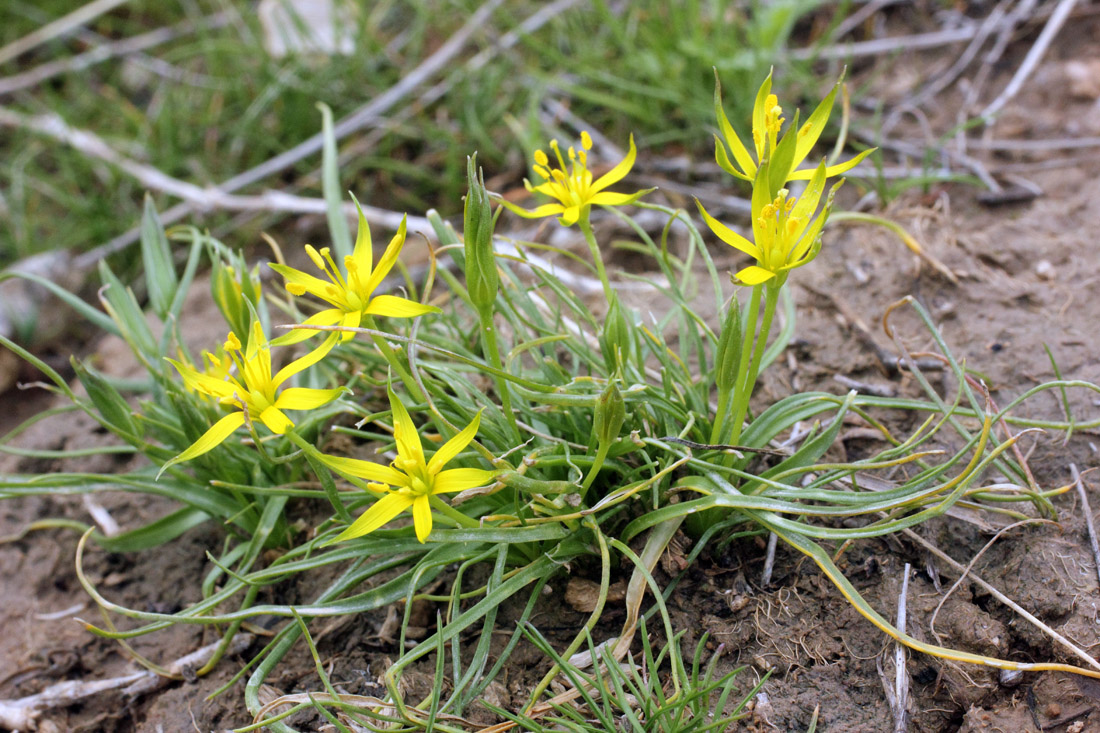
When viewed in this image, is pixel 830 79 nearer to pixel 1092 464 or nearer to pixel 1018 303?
pixel 1018 303

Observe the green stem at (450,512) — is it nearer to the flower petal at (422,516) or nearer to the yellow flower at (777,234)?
the flower petal at (422,516)

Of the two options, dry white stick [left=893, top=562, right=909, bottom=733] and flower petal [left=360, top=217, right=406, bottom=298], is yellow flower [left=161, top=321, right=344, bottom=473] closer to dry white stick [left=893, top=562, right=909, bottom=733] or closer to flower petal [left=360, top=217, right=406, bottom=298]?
flower petal [left=360, top=217, right=406, bottom=298]

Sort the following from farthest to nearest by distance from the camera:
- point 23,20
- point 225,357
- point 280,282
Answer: point 23,20 → point 280,282 → point 225,357

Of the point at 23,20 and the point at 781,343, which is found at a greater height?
the point at 23,20

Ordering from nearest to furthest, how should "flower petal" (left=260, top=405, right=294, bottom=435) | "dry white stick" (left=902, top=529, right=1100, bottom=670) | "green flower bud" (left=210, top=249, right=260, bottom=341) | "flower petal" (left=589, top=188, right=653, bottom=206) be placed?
"flower petal" (left=260, top=405, right=294, bottom=435), "dry white stick" (left=902, top=529, right=1100, bottom=670), "flower petal" (left=589, top=188, right=653, bottom=206), "green flower bud" (left=210, top=249, right=260, bottom=341)

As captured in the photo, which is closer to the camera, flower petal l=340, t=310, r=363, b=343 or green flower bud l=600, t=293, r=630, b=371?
flower petal l=340, t=310, r=363, b=343

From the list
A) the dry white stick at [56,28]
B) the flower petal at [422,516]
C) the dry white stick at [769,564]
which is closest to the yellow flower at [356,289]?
the flower petal at [422,516]

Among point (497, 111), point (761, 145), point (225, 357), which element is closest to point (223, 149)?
point (497, 111)

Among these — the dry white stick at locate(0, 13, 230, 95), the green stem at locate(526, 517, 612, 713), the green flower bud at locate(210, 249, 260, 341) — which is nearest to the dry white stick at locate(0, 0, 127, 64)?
the dry white stick at locate(0, 13, 230, 95)

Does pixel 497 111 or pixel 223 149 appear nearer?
pixel 497 111
